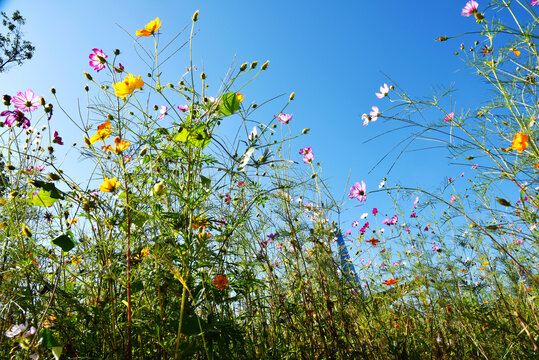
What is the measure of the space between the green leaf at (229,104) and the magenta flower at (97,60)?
18.4 inches

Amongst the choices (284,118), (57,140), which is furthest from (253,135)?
(57,140)

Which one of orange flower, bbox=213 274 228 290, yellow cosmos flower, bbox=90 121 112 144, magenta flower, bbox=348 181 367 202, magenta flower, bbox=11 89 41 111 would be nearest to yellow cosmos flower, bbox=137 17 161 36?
yellow cosmos flower, bbox=90 121 112 144

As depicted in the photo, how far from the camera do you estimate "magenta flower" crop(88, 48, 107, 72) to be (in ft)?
3.75

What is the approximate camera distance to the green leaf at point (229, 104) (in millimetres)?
1037

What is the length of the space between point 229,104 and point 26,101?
1.06 metres

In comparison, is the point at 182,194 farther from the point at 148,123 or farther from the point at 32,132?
the point at 32,132

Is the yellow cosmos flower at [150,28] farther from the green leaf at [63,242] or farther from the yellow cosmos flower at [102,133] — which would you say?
the green leaf at [63,242]

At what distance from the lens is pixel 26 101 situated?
1.47m

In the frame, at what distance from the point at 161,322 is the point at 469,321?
1.73m

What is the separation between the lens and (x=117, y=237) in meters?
1.21

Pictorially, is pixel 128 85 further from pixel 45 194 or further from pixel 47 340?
pixel 47 340

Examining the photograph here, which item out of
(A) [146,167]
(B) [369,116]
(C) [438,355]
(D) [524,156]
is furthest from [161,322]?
(D) [524,156]

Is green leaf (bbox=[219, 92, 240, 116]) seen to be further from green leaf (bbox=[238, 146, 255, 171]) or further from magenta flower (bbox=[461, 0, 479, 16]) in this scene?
magenta flower (bbox=[461, 0, 479, 16])

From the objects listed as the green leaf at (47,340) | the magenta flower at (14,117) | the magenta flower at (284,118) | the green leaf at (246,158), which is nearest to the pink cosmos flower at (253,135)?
the green leaf at (246,158)
